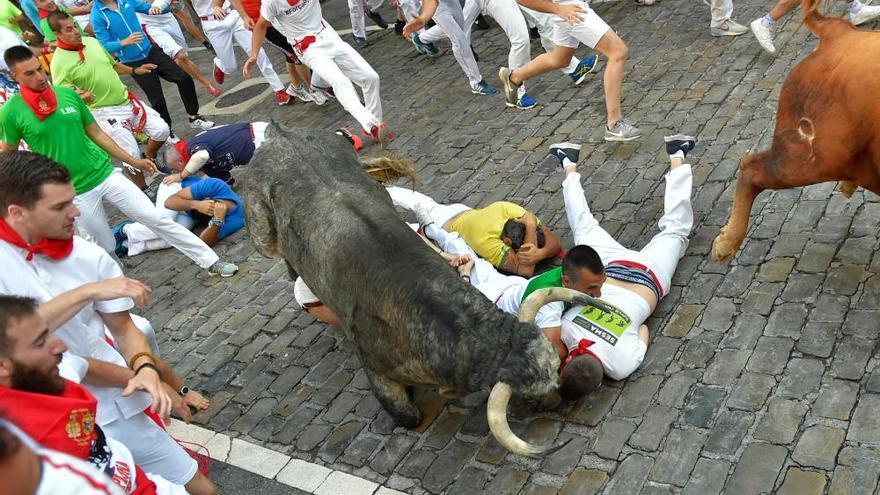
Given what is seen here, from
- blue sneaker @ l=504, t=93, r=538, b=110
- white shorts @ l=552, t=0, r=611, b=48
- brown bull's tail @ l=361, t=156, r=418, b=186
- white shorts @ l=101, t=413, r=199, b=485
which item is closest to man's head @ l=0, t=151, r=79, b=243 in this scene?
white shorts @ l=101, t=413, r=199, b=485

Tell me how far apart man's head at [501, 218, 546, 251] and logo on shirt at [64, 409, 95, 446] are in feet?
12.4

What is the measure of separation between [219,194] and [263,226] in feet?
9.26

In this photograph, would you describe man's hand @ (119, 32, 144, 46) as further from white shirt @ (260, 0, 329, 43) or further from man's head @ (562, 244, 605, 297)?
man's head @ (562, 244, 605, 297)

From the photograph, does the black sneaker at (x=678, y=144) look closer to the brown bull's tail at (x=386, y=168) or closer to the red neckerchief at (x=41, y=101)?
the brown bull's tail at (x=386, y=168)

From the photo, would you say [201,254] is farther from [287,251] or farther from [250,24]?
[250,24]

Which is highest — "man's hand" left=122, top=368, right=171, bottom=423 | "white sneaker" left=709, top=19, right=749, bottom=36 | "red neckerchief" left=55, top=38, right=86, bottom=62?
"red neckerchief" left=55, top=38, right=86, bottom=62

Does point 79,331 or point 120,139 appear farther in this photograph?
point 120,139

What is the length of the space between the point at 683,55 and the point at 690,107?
158 cm

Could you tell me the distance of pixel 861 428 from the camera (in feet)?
13.9

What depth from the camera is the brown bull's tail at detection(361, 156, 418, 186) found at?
22.0 ft

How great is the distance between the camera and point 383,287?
482 centimetres

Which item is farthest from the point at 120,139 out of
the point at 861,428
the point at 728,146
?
the point at 861,428

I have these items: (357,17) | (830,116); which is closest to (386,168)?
(830,116)

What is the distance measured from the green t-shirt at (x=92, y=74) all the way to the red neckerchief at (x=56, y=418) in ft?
22.6
